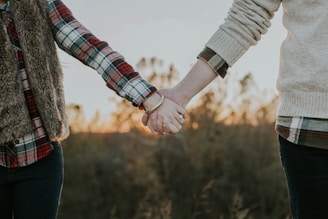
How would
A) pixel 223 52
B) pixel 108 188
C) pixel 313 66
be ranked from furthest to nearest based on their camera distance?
pixel 108 188
pixel 223 52
pixel 313 66

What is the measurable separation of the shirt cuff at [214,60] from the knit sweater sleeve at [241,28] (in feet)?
0.05

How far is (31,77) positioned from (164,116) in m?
0.64

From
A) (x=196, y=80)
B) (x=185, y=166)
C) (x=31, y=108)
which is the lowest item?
(x=185, y=166)

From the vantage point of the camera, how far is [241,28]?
265 centimetres

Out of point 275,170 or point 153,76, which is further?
point 275,170

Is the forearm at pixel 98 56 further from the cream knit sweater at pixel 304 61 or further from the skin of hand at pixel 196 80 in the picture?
the cream knit sweater at pixel 304 61

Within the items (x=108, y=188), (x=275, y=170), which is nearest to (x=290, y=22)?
(x=275, y=170)

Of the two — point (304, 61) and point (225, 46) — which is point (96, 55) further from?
point (304, 61)

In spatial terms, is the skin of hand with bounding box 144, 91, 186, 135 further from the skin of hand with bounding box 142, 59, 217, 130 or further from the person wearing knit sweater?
the person wearing knit sweater

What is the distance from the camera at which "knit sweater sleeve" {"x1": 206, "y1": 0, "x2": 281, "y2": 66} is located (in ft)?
8.52

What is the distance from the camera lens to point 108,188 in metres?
8.42

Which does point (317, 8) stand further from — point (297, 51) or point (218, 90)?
point (218, 90)

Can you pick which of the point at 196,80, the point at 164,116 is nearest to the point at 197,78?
the point at 196,80

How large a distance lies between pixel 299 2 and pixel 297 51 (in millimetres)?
176
